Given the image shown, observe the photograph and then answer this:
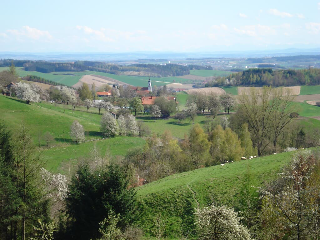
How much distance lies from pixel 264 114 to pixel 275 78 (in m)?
96.1

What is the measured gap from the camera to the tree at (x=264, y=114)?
1391 inches

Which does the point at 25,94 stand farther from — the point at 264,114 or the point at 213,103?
the point at 264,114

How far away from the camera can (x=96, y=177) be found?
736 inches

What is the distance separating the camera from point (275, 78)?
4855 inches

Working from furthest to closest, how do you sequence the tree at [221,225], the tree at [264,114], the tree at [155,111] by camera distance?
the tree at [155,111] < the tree at [264,114] < the tree at [221,225]

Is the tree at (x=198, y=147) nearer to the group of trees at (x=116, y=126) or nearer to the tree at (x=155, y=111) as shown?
the group of trees at (x=116, y=126)

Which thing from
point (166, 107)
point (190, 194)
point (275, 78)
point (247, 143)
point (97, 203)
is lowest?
point (166, 107)

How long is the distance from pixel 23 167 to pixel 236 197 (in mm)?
13035

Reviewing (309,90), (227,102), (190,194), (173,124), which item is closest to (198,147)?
(190,194)

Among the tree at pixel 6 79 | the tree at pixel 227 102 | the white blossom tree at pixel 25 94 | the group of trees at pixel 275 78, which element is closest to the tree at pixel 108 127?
the white blossom tree at pixel 25 94

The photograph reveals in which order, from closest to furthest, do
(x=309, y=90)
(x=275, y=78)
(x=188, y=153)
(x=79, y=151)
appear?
(x=188, y=153)
(x=79, y=151)
(x=309, y=90)
(x=275, y=78)

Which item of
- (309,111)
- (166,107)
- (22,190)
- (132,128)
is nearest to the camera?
(22,190)

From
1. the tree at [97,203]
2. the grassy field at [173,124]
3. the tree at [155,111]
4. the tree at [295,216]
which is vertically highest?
the tree at [295,216]

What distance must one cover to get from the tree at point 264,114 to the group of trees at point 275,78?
8065 centimetres
